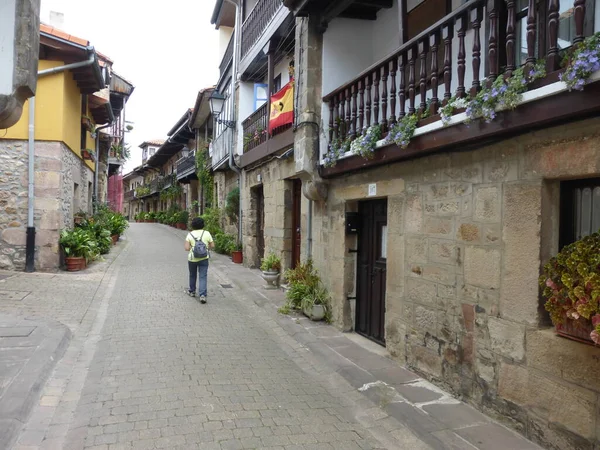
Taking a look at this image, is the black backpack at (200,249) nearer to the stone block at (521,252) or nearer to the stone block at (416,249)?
the stone block at (416,249)

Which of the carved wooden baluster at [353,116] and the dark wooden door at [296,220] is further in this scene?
the dark wooden door at [296,220]

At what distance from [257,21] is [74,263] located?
7322 mm

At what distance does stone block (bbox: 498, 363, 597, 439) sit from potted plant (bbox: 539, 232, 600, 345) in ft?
1.27

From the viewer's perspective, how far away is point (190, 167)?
22312 mm

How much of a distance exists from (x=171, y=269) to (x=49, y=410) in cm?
804

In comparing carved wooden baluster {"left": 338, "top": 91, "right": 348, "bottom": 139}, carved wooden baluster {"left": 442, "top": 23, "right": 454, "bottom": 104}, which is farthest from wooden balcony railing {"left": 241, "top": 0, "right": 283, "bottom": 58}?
carved wooden baluster {"left": 442, "top": 23, "right": 454, "bottom": 104}

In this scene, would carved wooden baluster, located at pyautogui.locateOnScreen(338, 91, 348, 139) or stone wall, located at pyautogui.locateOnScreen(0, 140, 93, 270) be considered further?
stone wall, located at pyautogui.locateOnScreen(0, 140, 93, 270)

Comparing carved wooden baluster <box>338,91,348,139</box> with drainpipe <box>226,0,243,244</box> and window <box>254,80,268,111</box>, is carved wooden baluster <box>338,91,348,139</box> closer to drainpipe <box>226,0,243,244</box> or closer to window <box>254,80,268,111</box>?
window <box>254,80,268,111</box>

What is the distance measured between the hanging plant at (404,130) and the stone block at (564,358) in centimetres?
205

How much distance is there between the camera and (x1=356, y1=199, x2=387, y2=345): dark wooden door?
589 cm

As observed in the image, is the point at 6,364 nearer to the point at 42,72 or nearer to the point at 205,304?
the point at 205,304

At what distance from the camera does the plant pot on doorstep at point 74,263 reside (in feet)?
34.0

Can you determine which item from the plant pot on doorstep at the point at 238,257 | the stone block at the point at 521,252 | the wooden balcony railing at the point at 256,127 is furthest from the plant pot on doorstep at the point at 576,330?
the plant pot on doorstep at the point at 238,257

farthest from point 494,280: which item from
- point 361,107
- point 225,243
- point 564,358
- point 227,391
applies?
point 225,243
